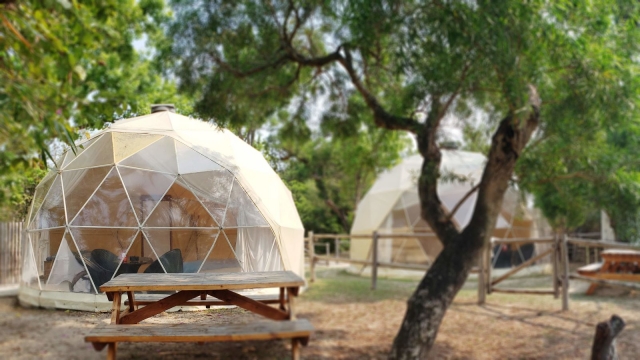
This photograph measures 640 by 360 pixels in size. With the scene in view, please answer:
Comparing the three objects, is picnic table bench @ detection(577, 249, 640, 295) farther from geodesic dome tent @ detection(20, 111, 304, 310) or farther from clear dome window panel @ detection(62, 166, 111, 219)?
clear dome window panel @ detection(62, 166, 111, 219)

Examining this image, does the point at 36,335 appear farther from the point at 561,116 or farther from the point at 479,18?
the point at 561,116

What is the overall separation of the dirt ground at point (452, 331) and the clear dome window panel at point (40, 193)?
3800 millimetres

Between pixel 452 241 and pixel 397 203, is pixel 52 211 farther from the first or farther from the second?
pixel 397 203

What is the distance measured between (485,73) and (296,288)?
4991mm

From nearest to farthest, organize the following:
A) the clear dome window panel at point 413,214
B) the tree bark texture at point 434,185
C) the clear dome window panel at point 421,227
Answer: the tree bark texture at point 434,185, the clear dome window panel at point 421,227, the clear dome window panel at point 413,214

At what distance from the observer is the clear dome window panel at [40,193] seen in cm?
146

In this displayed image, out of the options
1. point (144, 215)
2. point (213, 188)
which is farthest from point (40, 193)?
point (213, 188)

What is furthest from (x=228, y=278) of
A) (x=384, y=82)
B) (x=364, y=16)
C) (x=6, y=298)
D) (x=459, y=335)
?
(x=459, y=335)

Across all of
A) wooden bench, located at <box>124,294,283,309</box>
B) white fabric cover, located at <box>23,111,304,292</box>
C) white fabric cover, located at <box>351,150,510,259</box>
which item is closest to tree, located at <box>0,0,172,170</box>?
white fabric cover, located at <box>23,111,304,292</box>

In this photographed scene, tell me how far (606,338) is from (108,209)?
6.01 metres

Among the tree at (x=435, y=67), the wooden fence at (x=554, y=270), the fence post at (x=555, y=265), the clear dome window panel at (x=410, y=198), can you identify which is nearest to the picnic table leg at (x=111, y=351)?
the tree at (x=435, y=67)

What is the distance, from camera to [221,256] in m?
1.39

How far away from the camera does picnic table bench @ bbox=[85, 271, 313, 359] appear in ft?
3.84

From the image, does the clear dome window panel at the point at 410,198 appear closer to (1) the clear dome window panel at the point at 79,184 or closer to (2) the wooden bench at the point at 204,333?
(1) the clear dome window panel at the point at 79,184
